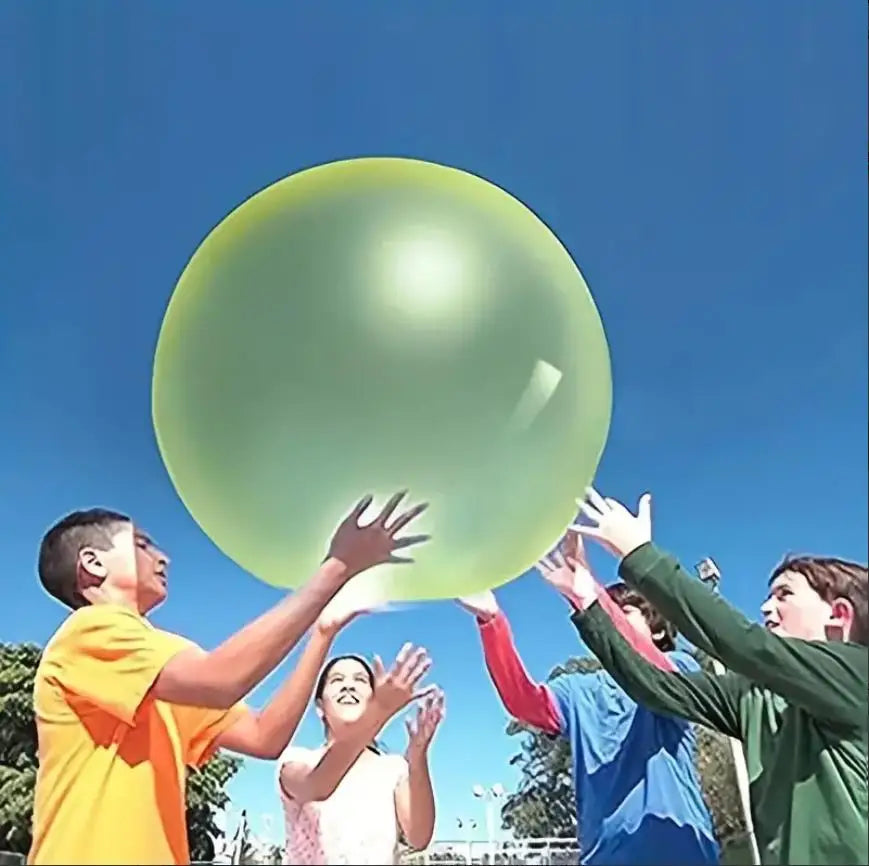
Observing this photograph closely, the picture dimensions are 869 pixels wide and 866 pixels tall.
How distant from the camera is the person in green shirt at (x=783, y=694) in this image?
179cm

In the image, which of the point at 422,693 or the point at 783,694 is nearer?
the point at 783,694

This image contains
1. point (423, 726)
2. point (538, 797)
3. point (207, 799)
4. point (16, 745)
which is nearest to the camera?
point (423, 726)

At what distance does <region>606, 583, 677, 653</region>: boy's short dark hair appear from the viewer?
2.63 m

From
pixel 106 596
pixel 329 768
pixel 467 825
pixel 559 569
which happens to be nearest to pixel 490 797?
pixel 467 825

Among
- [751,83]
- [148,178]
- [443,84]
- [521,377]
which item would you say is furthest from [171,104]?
[521,377]

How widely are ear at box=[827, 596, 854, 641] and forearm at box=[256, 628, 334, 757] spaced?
2.97ft

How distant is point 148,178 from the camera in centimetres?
372

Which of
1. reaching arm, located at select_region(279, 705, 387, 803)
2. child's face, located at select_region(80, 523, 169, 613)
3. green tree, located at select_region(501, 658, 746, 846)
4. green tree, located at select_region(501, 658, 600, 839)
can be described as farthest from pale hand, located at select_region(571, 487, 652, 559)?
green tree, located at select_region(501, 658, 600, 839)

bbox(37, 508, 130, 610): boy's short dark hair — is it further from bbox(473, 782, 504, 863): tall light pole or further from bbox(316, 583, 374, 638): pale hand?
bbox(473, 782, 504, 863): tall light pole

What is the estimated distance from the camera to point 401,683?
202 centimetres

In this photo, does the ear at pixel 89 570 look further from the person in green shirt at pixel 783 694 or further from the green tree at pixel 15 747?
the green tree at pixel 15 747

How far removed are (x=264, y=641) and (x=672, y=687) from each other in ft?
2.62

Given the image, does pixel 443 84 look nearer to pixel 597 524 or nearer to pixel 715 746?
pixel 597 524

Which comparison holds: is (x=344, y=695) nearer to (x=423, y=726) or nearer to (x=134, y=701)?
(x=423, y=726)
